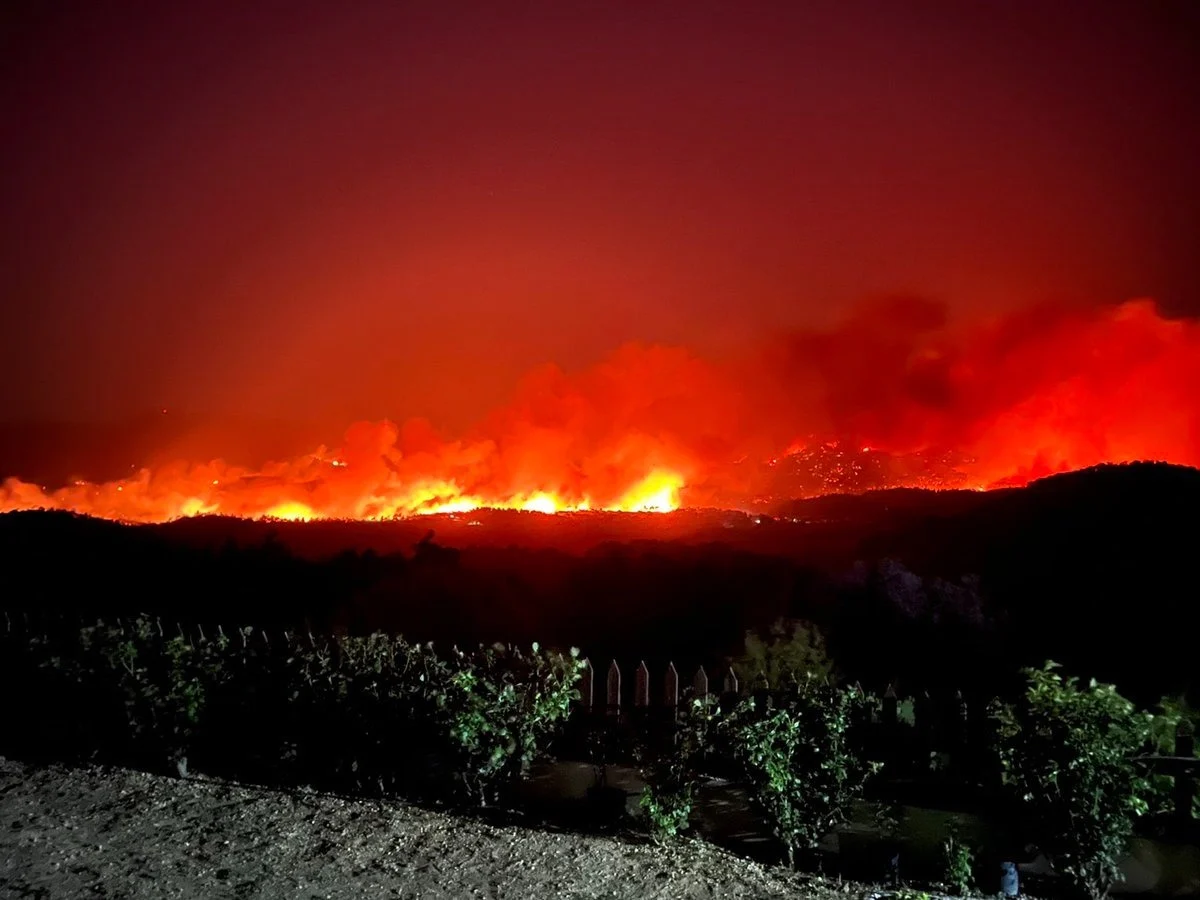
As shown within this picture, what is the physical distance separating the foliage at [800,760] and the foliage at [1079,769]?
3.82ft

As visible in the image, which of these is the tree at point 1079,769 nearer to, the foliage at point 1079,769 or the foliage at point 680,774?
the foliage at point 1079,769

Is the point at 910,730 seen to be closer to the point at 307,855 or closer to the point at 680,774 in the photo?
the point at 680,774

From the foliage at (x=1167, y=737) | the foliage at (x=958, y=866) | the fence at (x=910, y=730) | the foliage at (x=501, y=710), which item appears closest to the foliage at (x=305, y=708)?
the foliage at (x=501, y=710)

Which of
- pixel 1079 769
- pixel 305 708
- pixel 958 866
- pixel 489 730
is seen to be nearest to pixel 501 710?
pixel 489 730

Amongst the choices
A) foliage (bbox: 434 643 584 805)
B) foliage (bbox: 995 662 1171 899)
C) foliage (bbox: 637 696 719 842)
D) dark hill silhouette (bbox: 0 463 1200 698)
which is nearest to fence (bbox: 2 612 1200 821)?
foliage (bbox: 637 696 719 842)

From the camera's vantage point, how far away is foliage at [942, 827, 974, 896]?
7.76 m

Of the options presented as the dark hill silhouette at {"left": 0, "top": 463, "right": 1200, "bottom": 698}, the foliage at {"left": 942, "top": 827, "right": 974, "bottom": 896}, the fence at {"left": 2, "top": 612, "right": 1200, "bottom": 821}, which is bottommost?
the foliage at {"left": 942, "top": 827, "right": 974, "bottom": 896}

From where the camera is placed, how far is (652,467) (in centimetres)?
4859

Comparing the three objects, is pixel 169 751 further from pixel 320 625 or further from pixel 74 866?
pixel 320 625

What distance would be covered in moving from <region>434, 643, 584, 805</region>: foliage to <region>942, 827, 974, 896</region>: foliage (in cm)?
325

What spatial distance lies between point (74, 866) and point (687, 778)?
4496 mm

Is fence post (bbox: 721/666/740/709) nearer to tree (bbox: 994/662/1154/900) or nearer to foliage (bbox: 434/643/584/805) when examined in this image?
foliage (bbox: 434/643/584/805)

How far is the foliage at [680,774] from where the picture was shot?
811cm

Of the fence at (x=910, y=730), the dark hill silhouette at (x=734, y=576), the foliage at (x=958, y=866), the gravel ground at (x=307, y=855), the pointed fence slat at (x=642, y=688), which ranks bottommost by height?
the foliage at (x=958, y=866)
